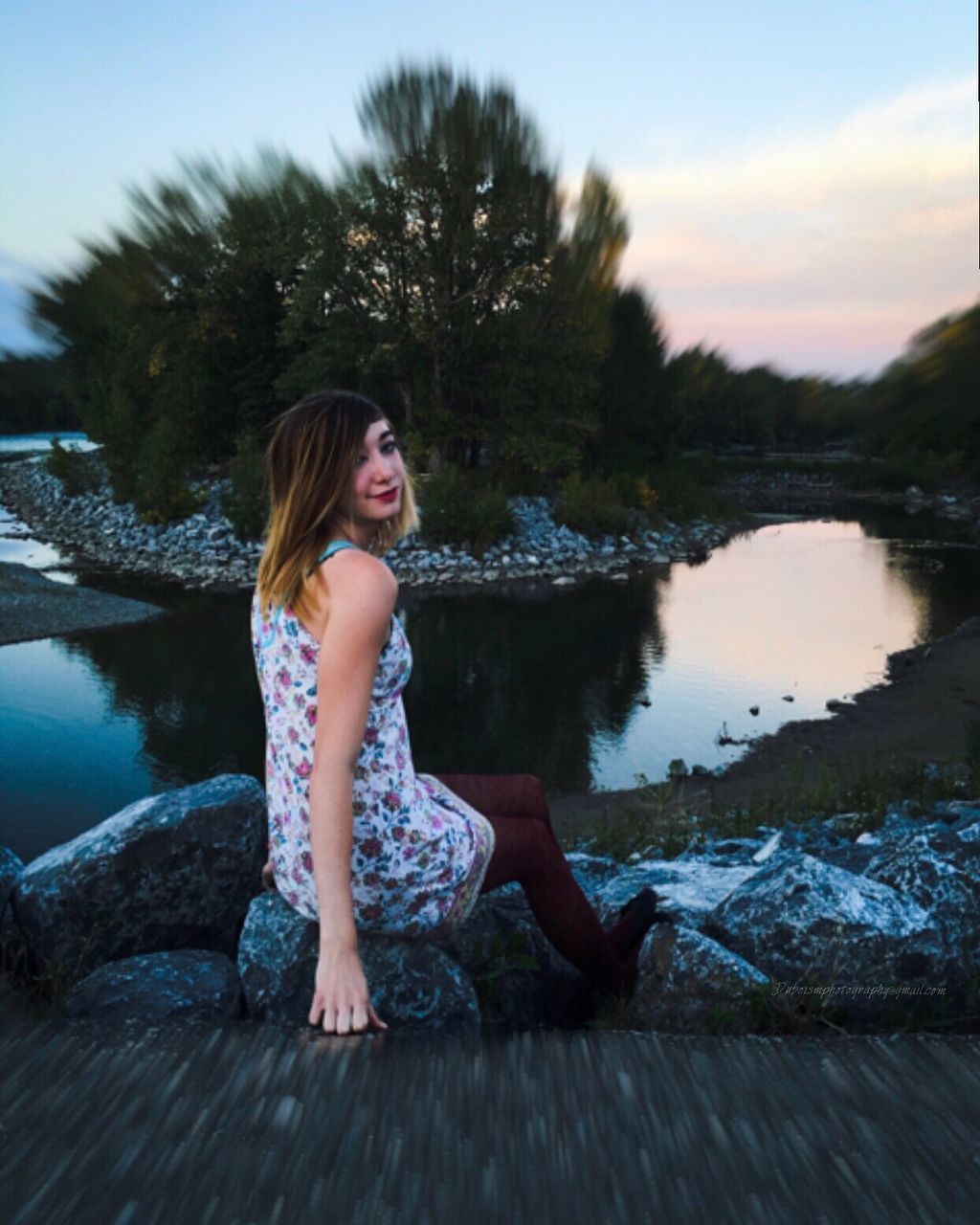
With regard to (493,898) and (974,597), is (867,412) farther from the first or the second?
(974,597)

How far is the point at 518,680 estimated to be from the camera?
12.2 metres

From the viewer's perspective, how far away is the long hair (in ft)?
6.44

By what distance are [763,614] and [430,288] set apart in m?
11.9

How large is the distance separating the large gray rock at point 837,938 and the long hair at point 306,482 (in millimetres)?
1416

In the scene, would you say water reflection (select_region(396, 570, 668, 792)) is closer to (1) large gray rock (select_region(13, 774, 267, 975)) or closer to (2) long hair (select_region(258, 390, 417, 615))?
Result: (1) large gray rock (select_region(13, 774, 267, 975))

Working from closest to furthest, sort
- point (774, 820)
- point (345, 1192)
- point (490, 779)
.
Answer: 1. point (345, 1192)
2. point (490, 779)
3. point (774, 820)

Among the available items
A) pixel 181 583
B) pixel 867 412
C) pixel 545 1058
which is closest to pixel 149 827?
pixel 545 1058

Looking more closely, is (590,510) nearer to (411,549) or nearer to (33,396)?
(411,549)

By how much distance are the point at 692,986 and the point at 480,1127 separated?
0.79m

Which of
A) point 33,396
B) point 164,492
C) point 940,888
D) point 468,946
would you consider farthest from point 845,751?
point 33,396

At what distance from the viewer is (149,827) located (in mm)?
2762

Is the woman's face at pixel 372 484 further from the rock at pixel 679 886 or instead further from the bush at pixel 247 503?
the bush at pixel 247 503

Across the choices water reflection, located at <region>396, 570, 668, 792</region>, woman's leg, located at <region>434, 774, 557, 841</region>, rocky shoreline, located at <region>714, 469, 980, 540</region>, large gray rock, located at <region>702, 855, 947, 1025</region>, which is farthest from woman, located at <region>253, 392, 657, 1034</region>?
rocky shoreline, located at <region>714, 469, 980, 540</region>

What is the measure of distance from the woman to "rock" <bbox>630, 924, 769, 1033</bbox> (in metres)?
0.22
